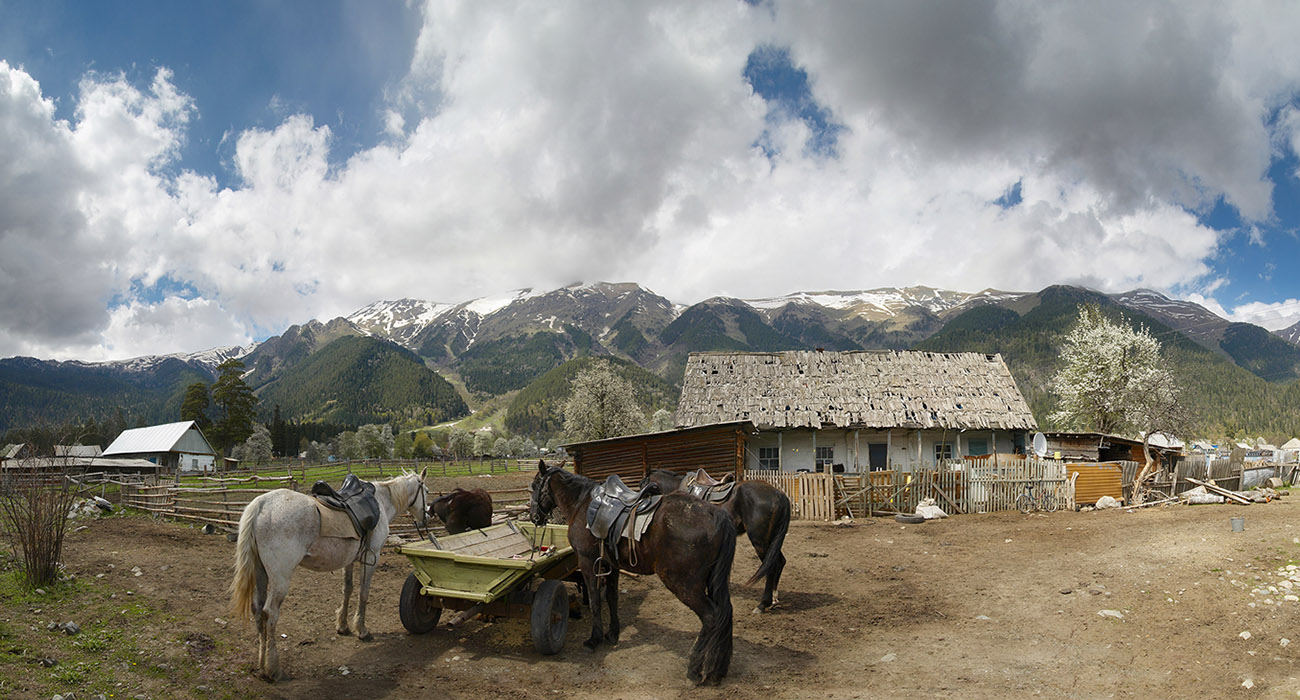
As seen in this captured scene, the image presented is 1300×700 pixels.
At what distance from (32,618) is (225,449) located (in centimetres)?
7169

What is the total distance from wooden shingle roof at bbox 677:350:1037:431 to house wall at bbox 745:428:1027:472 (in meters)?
0.69

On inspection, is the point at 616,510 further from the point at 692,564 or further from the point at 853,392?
the point at 853,392

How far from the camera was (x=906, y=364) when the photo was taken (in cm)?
2781

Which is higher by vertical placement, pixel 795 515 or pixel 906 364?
pixel 906 364

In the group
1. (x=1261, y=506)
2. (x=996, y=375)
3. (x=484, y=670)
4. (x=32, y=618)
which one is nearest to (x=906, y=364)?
(x=996, y=375)

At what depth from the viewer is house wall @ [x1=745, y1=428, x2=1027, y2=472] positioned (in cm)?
2458

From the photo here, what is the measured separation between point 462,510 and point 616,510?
588 centimetres

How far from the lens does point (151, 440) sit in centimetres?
5703

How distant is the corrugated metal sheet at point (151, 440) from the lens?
183 ft

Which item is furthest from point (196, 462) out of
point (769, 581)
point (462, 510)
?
point (769, 581)

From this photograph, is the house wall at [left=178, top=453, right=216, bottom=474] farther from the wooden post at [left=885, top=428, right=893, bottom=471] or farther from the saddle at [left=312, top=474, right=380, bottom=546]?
the saddle at [left=312, top=474, right=380, bottom=546]

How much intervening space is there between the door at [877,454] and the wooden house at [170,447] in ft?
187

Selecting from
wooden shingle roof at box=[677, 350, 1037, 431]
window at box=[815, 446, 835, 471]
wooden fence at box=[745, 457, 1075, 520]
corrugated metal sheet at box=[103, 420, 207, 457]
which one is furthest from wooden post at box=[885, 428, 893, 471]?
corrugated metal sheet at box=[103, 420, 207, 457]

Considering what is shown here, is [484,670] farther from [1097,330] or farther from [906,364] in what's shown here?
[1097,330]
